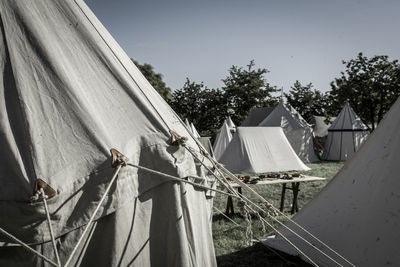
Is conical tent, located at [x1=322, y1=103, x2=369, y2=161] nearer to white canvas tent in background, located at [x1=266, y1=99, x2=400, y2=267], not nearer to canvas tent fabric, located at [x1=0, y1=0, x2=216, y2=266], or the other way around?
white canvas tent in background, located at [x1=266, y1=99, x2=400, y2=267]

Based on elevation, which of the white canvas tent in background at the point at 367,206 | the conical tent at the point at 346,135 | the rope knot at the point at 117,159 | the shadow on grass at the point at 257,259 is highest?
the conical tent at the point at 346,135

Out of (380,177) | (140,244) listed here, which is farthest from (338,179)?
(140,244)

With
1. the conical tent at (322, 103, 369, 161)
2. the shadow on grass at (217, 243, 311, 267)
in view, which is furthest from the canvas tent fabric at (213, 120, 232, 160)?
the shadow on grass at (217, 243, 311, 267)

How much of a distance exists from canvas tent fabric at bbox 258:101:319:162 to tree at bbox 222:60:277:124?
12149 millimetres

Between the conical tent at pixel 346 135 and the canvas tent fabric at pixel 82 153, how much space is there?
58.6 ft

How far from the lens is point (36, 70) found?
6.22ft

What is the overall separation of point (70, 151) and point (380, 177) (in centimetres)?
291

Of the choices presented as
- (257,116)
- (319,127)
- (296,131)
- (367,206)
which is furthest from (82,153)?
(319,127)

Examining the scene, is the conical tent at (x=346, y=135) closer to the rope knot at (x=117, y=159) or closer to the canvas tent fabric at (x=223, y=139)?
the canvas tent fabric at (x=223, y=139)

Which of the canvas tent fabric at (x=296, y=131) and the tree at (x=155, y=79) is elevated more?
the tree at (x=155, y=79)

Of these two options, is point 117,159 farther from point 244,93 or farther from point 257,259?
point 244,93

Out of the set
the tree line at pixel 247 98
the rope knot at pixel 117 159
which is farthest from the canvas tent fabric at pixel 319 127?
the rope knot at pixel 117 159

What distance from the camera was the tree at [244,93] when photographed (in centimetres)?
2978

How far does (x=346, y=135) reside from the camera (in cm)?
1784
